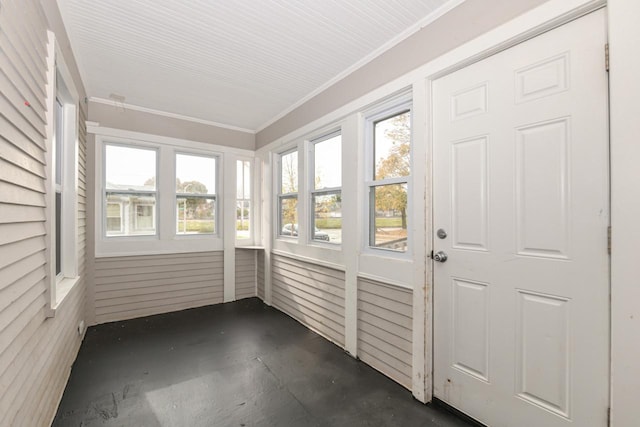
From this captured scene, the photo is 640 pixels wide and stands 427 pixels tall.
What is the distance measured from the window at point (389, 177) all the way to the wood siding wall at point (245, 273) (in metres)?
2.47

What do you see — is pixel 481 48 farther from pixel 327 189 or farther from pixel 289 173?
pixel 289 173

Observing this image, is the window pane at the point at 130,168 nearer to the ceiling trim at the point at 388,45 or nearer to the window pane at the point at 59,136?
the window pane at the point at 59,136

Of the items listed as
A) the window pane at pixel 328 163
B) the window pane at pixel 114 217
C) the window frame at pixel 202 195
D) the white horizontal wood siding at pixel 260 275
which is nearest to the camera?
the window pane at pixel 328 163

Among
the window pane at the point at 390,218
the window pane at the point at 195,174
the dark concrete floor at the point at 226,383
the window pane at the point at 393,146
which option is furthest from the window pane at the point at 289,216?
the window pane at the point at 393,146

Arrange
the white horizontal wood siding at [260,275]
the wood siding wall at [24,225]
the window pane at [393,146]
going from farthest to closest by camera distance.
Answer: the white horizontal wood siding at [260,275], the window pane at [393,146], the wood siding wall at [24,225]

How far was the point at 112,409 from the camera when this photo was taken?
1.94 metres

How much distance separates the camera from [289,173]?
155 inches

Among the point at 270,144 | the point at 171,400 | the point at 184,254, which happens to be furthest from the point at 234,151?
the point at 171,400

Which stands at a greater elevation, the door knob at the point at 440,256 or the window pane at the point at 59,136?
the window pane at the point at 59,136

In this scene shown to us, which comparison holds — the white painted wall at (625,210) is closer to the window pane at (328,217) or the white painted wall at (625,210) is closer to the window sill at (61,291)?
the window pane at (328,217)

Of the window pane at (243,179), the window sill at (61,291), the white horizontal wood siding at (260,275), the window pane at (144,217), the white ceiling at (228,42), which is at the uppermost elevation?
the white ceiling at (228,42)

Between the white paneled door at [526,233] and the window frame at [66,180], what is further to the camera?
the window frame at [66,180]

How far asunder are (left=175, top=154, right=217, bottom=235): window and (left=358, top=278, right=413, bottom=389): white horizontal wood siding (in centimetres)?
263

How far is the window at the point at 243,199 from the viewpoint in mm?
4430
